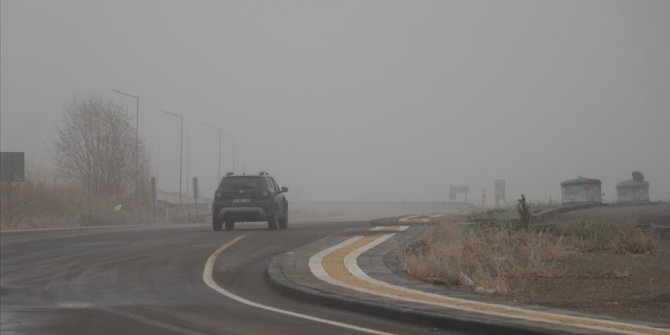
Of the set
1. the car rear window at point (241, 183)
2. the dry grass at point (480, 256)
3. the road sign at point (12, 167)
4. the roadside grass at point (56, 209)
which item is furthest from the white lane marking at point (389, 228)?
the road sign at point (12, 167)

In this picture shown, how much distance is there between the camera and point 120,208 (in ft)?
179

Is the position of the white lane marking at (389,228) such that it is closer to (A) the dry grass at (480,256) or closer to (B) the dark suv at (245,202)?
(B) the dark suv at (245,202)

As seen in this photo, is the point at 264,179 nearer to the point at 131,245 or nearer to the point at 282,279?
the point at 131,245

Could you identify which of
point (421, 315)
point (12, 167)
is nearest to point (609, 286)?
point (421, 315)

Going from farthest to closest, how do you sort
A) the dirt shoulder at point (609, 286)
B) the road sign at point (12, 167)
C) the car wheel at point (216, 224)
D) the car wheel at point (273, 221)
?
the road sign at point (12, 167), the car wheel at point (216, 224), the car wheel at point (273, 221), the dirt shoulder at point (609, 286)

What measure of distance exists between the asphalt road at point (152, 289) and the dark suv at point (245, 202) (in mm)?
2359

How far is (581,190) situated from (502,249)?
24.2 metres

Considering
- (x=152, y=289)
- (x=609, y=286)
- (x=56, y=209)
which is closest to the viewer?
(x=609, y=286)

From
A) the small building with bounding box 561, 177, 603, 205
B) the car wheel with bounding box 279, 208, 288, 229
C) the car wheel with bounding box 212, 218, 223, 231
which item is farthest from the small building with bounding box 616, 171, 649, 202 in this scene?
the car wheel with bounding box 212, 218, 223, 231

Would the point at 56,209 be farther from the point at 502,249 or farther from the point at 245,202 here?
the point at 502,249

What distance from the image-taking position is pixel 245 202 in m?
27.7

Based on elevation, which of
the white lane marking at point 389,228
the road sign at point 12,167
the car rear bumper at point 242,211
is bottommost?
the white lane marking at point 389,228

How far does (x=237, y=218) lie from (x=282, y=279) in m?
13.8

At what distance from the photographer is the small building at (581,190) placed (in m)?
40.4
